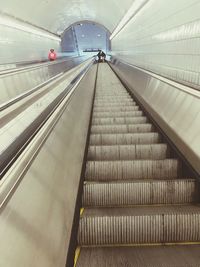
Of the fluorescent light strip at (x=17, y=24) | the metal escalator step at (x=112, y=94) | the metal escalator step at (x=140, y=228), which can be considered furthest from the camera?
the fluorescent light strip at (x=17, y=24)

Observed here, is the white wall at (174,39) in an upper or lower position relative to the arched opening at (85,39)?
upper

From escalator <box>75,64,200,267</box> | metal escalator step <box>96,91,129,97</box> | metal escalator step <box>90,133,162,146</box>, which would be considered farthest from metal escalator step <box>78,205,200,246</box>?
metal escalator step <box>96,91,129,97</box>

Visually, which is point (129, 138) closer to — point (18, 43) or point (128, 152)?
point (128, 152)

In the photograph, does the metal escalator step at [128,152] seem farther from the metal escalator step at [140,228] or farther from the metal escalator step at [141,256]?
the metal escalator step at [141,256]

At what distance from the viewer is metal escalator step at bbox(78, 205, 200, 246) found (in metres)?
2.39

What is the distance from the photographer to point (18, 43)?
1686 centimetres

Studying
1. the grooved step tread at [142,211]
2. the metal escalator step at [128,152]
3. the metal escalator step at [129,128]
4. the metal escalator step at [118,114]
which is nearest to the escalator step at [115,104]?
the metal escalator step at [118,114]

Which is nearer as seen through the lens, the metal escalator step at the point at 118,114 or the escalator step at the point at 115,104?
the metal escalator step at the point at 118,114

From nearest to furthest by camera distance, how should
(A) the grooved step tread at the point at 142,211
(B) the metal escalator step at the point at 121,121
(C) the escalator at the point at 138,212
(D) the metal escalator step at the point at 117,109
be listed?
1. (C) the escalator at the point at 138,212
2. (A) the grooved step tread at the point at 142,211
3. (B) the metal escalator step at the point at 121,121
4. (D) the metal escalator step at the point at 117,109

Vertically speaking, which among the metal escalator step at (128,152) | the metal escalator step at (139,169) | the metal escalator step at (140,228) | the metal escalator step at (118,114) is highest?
the metal escalator step at (140,228)

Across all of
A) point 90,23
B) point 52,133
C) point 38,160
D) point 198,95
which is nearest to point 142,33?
point 198,95

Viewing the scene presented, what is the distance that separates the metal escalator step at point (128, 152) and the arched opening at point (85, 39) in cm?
3374

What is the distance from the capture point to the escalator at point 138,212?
2.16 metres

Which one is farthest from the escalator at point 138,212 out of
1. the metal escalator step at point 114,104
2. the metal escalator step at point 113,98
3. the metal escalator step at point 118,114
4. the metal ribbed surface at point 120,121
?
the metal escalator step at point 113,98
